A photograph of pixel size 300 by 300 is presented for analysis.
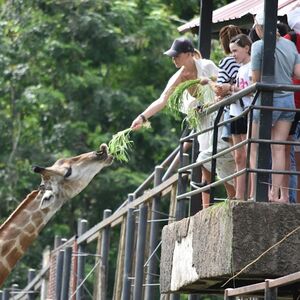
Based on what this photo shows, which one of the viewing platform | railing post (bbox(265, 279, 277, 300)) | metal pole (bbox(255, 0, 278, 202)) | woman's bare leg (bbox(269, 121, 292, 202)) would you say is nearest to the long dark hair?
metal pole (bbox(255, 0, 278, 202))

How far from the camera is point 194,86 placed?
12.3 m

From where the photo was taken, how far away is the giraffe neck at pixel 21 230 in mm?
14664

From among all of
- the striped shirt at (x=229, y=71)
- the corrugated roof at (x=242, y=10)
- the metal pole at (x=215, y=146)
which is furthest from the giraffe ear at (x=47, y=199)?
the metal pole at (x=215, y=146)

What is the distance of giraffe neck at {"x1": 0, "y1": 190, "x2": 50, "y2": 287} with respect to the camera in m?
14.7

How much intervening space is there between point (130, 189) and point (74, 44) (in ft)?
8.63

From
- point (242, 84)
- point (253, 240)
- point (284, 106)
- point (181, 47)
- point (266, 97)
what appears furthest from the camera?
point (181, 47)

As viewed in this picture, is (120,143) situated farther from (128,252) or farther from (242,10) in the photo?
(242,10)

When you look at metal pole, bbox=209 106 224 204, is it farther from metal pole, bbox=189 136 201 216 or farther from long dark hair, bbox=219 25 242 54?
metal pole, bbox=189 136 201 216

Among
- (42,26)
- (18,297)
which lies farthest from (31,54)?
(18,297)

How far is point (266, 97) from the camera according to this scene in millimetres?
10820

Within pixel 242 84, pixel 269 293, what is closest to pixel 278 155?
pixel 242 84

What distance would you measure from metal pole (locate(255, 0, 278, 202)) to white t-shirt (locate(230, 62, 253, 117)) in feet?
1.55

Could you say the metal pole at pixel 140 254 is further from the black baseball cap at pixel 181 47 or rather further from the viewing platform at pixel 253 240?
the viewing platform at pixel 253 240

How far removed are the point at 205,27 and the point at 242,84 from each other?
2.12 meters
